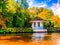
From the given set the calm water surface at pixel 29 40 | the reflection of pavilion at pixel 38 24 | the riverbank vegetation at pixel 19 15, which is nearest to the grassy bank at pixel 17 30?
the riverbank vegetation at pixel 19 15

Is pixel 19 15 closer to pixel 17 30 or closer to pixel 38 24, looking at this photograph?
pixel 17 30

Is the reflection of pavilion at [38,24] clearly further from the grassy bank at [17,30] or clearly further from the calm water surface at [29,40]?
the calm water surface at [29,40]

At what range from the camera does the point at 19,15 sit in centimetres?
1045

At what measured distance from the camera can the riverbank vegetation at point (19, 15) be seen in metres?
10.3

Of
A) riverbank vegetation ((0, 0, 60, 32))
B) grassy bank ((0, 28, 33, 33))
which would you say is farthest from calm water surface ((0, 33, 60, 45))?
riverbank vegetation ((0, 0, 60, 32))

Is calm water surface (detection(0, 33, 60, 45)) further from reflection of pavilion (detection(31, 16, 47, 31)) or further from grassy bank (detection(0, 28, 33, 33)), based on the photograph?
reflection of pavilion (detection(31, 16, 47, 31))

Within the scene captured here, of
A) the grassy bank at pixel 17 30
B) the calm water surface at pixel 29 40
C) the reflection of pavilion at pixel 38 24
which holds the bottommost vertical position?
the calm water surface at pixel 29 40

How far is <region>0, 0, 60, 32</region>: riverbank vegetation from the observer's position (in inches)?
406

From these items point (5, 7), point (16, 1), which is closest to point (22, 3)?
point (16, 1)

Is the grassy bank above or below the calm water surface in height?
above

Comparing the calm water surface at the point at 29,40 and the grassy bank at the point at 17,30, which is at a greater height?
the grassy bank at the point at 17,30

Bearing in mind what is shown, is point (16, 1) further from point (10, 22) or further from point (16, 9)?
point (10, 22)

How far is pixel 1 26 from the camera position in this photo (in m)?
10.4

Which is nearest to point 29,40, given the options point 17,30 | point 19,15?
point 17,30
